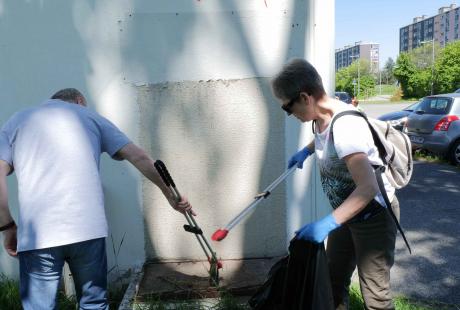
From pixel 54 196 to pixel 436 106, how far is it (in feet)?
32.1

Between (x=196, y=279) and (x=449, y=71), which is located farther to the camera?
(x=449, y=71)

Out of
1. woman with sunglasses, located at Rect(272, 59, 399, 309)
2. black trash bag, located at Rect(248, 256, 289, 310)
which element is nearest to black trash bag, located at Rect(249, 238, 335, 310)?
black trash bag, located at Rect(248, 256, 289, 310)

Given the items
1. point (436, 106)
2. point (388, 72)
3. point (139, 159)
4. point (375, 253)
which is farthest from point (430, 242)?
point (388, 72)

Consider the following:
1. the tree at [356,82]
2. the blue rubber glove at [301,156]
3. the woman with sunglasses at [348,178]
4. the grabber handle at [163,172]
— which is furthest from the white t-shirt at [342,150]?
the tree at [356,82]

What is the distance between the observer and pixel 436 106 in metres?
10.4

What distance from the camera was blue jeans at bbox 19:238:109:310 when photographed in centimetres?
255

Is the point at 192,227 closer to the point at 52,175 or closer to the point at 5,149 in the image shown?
the point at 52,175

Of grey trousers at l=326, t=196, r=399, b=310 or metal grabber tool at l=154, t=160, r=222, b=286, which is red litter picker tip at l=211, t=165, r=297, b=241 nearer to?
metal grabber tool at l=154, t=160, r=222, b=286

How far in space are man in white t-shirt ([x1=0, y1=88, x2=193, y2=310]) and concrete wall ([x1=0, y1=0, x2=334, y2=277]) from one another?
123cm

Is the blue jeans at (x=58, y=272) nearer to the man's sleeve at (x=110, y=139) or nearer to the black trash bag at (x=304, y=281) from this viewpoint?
the man's sleeve at (x=110, y=139)

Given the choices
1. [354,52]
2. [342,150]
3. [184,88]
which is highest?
[354,52]

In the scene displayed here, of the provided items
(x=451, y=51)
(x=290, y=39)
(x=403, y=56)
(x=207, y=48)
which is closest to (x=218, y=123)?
(x=207, y=48)

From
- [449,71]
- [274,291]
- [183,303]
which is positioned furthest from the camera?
[449,71]

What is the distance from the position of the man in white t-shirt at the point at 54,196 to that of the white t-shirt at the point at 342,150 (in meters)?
1.29
